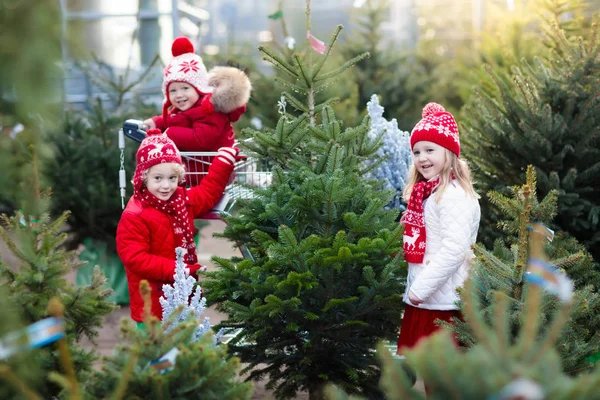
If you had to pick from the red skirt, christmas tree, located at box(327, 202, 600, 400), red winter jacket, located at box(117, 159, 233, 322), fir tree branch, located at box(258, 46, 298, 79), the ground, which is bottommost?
the ground

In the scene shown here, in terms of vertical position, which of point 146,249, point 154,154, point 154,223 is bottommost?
point 146,249

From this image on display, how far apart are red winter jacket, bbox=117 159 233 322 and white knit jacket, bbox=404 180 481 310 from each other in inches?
55.8

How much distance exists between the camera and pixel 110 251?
8.14 metres

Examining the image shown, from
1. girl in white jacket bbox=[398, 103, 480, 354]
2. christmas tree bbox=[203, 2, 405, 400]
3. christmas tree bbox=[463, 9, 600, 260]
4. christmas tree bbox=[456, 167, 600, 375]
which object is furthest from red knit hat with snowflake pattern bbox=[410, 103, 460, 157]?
christmas tree bbox=[463, 9, 600, 260]

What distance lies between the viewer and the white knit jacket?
4.32 m

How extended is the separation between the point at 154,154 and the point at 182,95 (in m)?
0.88

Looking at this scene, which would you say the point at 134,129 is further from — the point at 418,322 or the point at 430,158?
the point at 418,322

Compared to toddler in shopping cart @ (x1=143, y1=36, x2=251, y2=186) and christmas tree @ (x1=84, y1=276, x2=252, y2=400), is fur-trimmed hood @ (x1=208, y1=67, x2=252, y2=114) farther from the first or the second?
christmas tree @ (x1=84, y1=276, x2=252, y2=400)

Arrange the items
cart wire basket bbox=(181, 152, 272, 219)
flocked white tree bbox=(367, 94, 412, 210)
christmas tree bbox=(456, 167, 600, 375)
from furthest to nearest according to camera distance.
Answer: flocked white tree bbox=(367, 94, 412, 210)
cart wire basket bbox=(181, 152, 272, 219)
christmas tree bbox=(456, 167, 600, 375)

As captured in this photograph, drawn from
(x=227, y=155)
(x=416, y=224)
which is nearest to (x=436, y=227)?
(x=416, y=224)

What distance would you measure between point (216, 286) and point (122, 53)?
459 inches

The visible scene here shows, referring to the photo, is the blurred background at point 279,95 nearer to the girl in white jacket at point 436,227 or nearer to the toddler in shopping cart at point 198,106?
the toddler in shopping cart at point 198,106

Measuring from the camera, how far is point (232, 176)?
17.6ft

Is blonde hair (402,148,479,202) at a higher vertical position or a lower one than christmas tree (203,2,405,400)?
higher
